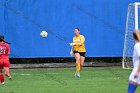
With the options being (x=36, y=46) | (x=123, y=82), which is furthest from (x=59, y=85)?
(x=36, y=46)

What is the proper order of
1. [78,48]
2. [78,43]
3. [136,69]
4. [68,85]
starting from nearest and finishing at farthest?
[136,69], [68,85], [78,43], [78,48]

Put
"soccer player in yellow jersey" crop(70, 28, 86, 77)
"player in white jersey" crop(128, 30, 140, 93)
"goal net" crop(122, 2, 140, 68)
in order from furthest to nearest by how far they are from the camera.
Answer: "goal net" crop(122, 2, 140, 68), "soccer player in yellow jersey" crop(70, 28, 86, 77), "player in white jersey" crop(128, 30, 140, 93)

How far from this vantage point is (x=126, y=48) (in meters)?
26.6

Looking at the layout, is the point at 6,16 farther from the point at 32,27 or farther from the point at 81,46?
the point at 81,46

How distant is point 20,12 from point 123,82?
909 cm

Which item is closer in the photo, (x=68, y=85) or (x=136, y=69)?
(x=136, y=69)

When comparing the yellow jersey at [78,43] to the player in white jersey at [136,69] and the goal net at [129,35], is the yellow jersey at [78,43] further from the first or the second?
the player in white jersey at [136,69]

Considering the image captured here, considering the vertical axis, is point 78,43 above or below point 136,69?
above

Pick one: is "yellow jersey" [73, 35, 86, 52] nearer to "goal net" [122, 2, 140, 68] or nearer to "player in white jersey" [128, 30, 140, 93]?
"goal net" [122, 2, 140, 68]

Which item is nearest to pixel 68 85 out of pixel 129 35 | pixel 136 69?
pixel 136 69

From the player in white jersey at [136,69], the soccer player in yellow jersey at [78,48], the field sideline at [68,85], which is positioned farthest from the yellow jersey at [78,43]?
the player in white jersey at [136,69]

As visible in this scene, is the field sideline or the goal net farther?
the goal net

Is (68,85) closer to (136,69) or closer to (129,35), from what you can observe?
(136,69)

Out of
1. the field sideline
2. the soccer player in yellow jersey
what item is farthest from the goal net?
the field sideline
